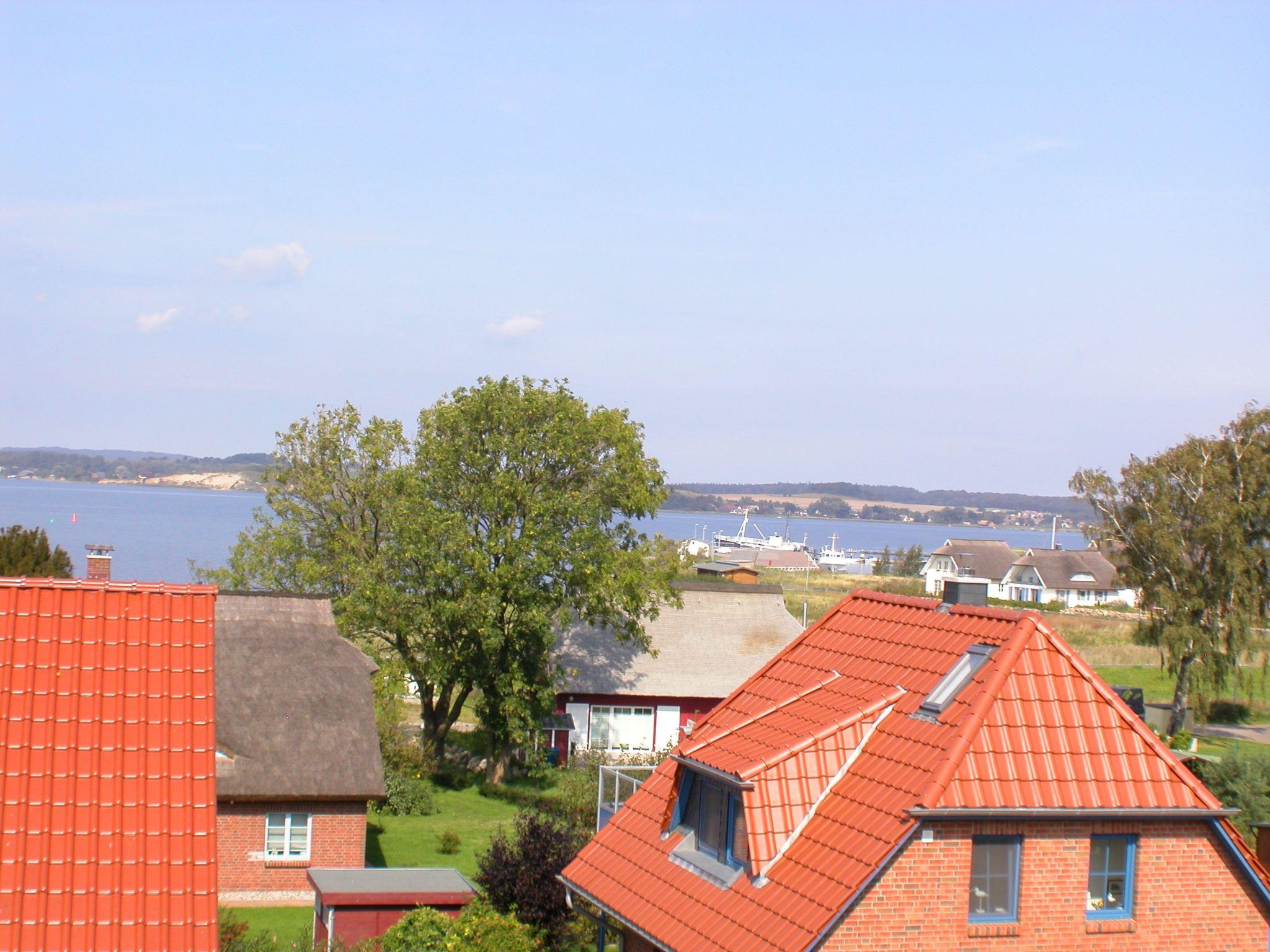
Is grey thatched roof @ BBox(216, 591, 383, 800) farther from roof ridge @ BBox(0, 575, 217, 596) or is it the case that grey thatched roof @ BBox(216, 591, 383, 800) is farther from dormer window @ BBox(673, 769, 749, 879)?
roof ridge @ BBox(0, 575, 217, 596)

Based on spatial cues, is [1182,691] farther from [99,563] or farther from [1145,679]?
[99,563]

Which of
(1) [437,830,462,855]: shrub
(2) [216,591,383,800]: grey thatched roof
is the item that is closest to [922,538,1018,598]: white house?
(1) [437,830,462,855]: shrub

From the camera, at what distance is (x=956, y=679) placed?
49.9ft

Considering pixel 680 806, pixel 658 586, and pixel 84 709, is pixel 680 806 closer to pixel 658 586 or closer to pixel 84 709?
pixel 84 709

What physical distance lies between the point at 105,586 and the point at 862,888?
825cm

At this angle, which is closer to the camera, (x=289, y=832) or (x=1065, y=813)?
(x=1065, y=813)

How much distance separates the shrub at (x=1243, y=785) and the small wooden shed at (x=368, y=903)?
738 inches

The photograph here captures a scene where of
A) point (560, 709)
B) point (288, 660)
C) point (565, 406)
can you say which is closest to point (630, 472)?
point (565, 406)

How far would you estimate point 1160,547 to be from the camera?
4931 centimetres

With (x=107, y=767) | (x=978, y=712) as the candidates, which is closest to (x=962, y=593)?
(x=978, y=712)

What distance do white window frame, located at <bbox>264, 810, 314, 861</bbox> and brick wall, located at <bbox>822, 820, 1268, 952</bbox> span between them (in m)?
17.2

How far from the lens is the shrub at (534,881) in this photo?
21.1m

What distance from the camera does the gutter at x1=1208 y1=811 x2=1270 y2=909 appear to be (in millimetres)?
14812

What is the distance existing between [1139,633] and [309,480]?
34675mm
